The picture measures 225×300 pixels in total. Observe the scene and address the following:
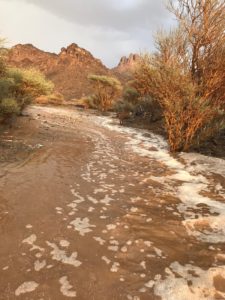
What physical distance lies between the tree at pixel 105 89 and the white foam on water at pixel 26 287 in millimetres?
24327

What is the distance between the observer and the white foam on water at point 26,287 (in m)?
2.92

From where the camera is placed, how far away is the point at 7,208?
4.63 meters

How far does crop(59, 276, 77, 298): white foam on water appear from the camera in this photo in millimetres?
2922

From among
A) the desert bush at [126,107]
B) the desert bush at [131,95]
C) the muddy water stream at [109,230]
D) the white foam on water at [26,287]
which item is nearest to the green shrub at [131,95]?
the desert bush at [131,95]

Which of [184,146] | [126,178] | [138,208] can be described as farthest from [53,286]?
[184,146]

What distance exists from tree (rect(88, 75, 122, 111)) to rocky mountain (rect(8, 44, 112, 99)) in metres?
24.6

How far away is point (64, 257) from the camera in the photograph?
3.50 meters

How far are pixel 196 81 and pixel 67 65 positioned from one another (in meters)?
75.0

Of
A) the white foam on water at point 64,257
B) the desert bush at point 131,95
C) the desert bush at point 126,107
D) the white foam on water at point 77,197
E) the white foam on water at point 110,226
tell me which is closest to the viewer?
the white foam on water at point 64,257

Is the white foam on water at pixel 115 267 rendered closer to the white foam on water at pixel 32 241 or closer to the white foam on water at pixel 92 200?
the white foam on water at pixel 32 241

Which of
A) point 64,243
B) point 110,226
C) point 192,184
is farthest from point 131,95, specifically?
point 64,243

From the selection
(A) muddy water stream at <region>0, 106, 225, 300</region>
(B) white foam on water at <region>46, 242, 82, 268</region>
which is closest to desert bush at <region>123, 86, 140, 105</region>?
(A) muddy water stream at <region>0, 106, 225, 300</region>

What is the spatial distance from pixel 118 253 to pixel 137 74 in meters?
10.6

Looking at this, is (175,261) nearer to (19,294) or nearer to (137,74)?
(19,294)
